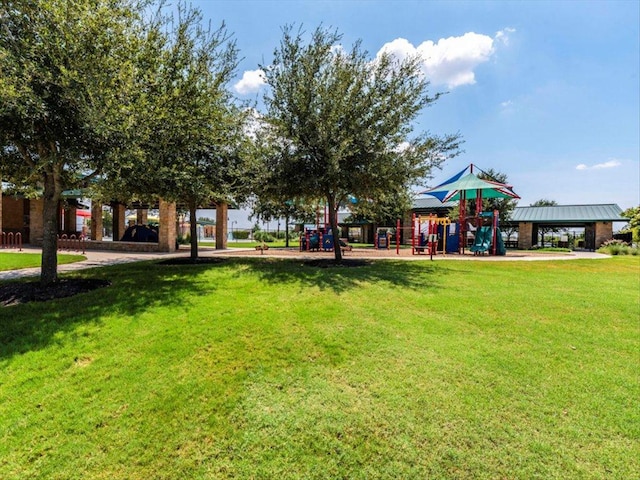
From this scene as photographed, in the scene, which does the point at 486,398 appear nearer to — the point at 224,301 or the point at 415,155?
the point at 224,301

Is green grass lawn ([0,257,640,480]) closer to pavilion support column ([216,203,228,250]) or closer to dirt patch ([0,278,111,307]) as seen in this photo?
dirt patch ([0,278,111,307])

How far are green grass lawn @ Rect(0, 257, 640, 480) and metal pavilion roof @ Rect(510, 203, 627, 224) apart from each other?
24.1 m

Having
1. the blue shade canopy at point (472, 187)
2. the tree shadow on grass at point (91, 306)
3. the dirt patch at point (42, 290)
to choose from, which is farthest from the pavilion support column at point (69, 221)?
the blue shade canopy at point (472, 187)

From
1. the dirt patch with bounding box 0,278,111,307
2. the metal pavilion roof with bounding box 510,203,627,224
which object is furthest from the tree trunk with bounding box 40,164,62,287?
the metal pavilion roof with bounding box 510,203,627,224

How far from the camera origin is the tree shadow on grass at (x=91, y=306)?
509 centimetres

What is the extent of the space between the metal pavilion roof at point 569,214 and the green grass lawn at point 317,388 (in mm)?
24085

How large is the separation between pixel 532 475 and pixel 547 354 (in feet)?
7.82

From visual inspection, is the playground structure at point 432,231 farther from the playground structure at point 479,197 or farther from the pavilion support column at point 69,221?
the pavilion support column at point 69,221

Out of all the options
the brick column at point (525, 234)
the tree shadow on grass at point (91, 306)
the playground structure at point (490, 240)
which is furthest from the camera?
the brick column at point (525, 234)

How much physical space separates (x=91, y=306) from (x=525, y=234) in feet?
103

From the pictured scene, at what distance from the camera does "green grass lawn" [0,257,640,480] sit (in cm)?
315

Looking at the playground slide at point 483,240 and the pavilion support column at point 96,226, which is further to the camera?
the pavilion support column at point 96,226

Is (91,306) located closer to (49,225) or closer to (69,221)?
(49,225)

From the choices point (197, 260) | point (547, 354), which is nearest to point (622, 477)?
point (547, 354)
